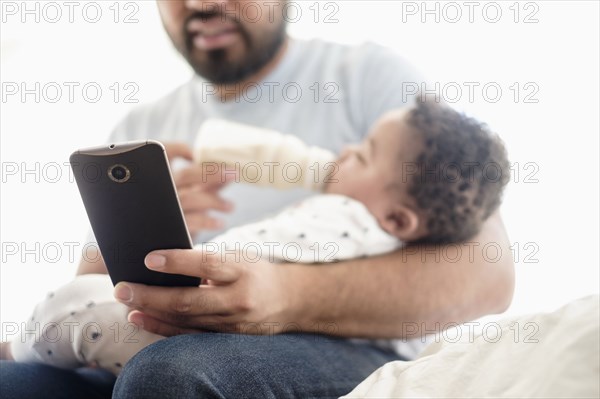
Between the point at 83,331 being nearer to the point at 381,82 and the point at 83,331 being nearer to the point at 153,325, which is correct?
the point at 153,325

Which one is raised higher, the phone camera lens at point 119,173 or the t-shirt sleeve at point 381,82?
A: the t-shirt sleeve at point 381,82

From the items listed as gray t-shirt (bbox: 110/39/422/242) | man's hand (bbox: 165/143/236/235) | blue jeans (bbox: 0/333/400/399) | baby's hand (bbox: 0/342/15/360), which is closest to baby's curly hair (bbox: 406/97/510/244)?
gray t-shirt (bbox: 110/39/422/242)

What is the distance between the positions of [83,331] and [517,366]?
571 millimetres

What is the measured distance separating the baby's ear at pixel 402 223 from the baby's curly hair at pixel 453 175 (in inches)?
0.8

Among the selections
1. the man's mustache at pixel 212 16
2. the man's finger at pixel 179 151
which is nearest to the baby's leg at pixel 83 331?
the man's finger at pixel 179 151

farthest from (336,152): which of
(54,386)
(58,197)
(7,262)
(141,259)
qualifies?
(7,262)

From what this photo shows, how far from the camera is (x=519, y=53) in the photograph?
1.30 metres

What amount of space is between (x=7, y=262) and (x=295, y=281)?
3.31ft

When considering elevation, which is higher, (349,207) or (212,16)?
(212,16)

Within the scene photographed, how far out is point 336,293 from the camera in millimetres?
936

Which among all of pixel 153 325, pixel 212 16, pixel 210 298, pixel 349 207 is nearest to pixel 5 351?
pixel 153 325

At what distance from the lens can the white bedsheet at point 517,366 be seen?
1.67 ft

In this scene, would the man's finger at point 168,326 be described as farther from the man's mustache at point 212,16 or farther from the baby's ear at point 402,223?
the man's mustache at point 212,16

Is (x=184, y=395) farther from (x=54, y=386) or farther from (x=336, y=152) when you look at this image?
(x=336, y=152)
